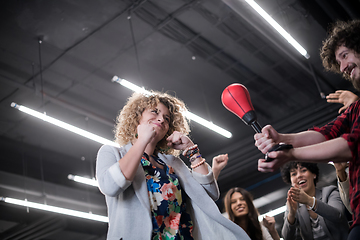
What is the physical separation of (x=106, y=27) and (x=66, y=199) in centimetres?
553

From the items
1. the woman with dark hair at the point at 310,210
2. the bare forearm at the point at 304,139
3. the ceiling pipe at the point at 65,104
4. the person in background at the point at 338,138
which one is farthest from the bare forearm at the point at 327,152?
the ceiling pipe at the point at 65,104

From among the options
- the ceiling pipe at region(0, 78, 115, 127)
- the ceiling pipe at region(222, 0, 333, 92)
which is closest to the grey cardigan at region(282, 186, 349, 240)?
the ceiling pipe at region(222, 0, 333, 92)

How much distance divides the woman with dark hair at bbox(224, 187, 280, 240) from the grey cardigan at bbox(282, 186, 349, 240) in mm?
295

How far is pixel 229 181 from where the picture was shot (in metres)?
9.73

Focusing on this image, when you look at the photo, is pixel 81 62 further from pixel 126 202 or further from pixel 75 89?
pixel 126 202

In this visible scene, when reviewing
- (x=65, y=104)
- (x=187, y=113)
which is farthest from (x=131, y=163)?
(x=65, y=104)

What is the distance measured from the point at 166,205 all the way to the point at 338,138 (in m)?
0.82

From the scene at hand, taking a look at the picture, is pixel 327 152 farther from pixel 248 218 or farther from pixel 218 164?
pixel 248 218

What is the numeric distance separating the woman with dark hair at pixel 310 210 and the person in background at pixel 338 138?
44.2 inches

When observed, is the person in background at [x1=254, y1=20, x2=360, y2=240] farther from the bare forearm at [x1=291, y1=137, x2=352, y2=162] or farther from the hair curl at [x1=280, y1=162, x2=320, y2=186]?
the hair curl at [x1=280, y1=162, x2=320, y2=186]

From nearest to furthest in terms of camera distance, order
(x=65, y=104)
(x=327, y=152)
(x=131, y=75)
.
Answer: (x=327, y=152), (x=131, y=75), (x=65, y=104)

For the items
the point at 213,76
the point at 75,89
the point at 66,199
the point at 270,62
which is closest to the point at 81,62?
the point at 75,89

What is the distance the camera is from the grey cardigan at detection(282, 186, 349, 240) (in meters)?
2.49

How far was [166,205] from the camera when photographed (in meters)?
1.62
